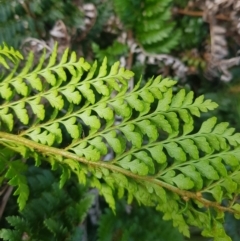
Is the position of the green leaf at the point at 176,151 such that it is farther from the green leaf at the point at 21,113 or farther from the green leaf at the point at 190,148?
the green leaf at the point at 21,113

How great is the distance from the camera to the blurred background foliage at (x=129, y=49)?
47.1 inches

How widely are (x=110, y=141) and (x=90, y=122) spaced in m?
0.06

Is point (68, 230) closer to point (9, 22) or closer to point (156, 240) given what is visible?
point (156, 240)

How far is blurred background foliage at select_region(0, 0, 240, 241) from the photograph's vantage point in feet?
3.92

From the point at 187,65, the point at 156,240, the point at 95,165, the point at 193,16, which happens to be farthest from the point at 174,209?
the point at 193,16

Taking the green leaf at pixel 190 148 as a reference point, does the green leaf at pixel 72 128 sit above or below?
above

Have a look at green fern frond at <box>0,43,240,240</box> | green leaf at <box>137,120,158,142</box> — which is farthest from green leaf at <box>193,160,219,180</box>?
green leaf at <box>137,120,158,142</box>

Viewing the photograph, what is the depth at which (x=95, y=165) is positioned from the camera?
2.99ft

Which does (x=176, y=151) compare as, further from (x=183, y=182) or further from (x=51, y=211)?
(x=51, y=211)

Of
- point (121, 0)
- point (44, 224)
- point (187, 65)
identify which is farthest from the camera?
point (187, 65)

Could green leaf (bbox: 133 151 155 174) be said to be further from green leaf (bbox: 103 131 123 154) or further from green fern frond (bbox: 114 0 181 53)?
green fern frond (bbox: 114 0 181 53)

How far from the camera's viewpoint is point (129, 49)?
134 cm

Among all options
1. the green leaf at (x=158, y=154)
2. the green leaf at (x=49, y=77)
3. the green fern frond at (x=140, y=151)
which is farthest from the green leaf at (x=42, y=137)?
the green leaf at (x=158, y=154)

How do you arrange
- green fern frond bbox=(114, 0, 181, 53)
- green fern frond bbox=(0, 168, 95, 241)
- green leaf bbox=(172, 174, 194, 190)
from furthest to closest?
1. green fern frond bbox=(114, 0, 181, 53)
2. green fern frond bbox=(0, 168, 95, 241)
3. green leaf bbox=(172, 174, 194, 190)
